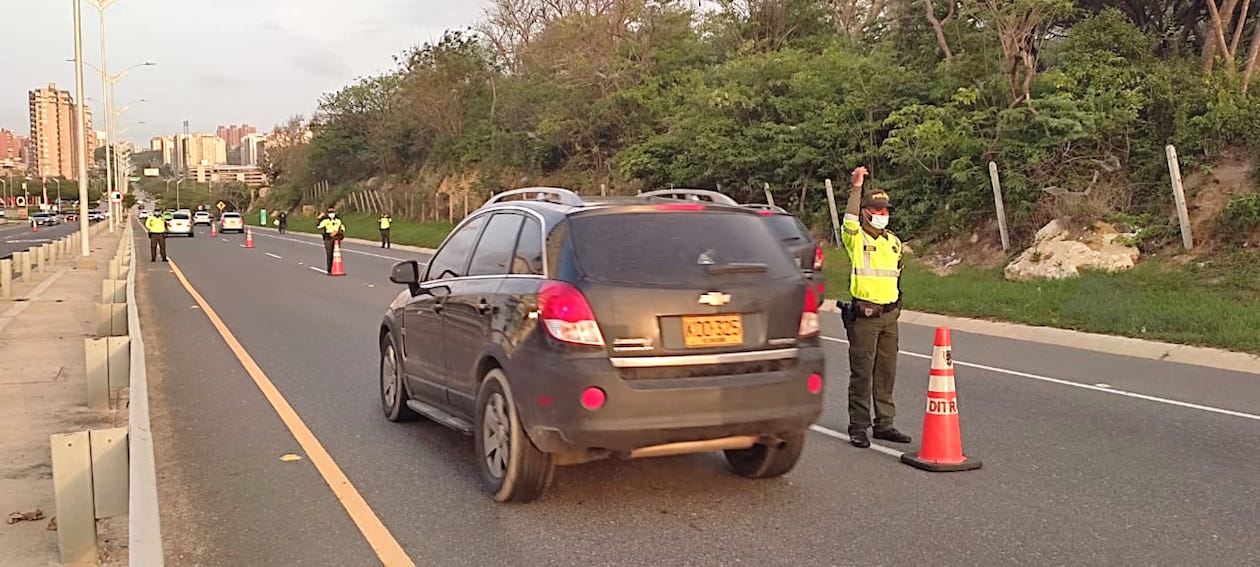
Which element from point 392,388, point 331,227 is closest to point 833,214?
point 331,227

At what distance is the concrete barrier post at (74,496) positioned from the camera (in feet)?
16.0

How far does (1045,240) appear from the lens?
17172 millimetres

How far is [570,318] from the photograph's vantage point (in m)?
5.35

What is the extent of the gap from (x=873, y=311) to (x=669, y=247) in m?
2.18

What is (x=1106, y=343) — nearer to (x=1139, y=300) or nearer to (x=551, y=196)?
(x=1139, y=300)

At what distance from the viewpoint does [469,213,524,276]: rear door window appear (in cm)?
628

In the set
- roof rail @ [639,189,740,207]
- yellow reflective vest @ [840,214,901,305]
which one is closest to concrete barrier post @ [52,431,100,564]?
roof rail @ [639,189,740,207]

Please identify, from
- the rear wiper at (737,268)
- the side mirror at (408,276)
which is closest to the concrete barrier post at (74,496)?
the side mirror at (408,276)

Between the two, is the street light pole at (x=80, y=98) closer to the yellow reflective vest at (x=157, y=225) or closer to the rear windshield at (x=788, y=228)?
the yellow reflective vest at (x=157, y=225)

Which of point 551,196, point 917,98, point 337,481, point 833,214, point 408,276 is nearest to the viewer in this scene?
point 337,481

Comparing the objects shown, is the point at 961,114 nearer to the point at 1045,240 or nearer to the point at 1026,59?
the point at 1026,59

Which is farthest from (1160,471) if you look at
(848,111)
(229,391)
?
(848,111)

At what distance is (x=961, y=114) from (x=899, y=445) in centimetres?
1417

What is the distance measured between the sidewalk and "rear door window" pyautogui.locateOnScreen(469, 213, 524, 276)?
2.44 m
